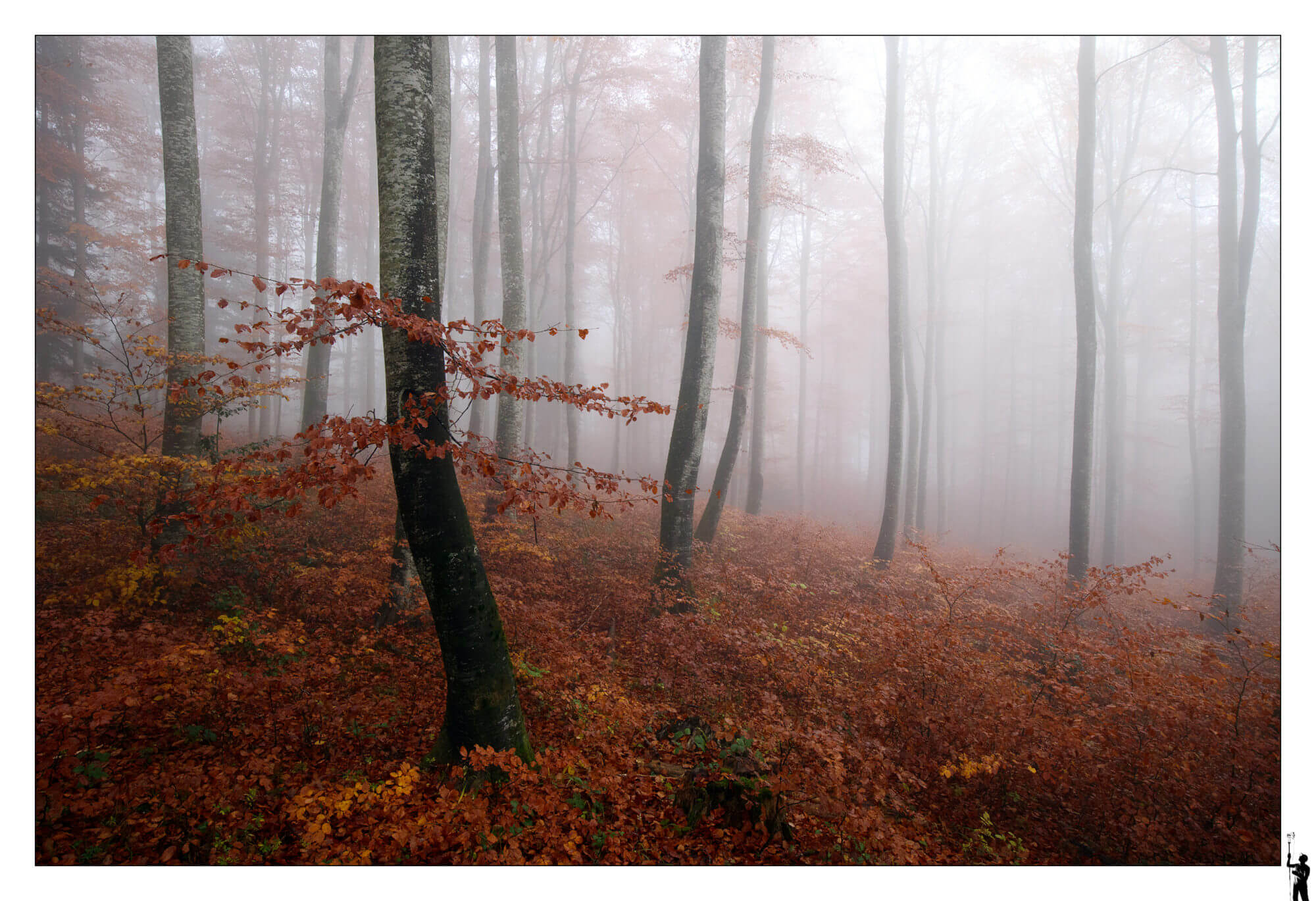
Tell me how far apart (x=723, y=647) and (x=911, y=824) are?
2449mm

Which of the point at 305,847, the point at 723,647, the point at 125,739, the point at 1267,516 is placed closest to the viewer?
the point at 305,847

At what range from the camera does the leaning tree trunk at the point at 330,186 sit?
9.77m

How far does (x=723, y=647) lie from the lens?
6000 millimetres

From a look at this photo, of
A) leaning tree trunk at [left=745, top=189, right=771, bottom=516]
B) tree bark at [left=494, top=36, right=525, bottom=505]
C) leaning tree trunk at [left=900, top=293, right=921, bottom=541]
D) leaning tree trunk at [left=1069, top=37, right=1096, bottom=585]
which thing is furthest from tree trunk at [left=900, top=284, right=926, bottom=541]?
tree bark at [left=494, top=36, right=525, bottom=505]

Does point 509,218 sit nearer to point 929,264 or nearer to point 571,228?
point 571,228

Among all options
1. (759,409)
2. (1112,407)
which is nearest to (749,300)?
(759,409)

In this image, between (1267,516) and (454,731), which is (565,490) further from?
(1267,516)

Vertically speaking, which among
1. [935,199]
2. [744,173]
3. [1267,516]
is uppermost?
[935,199]

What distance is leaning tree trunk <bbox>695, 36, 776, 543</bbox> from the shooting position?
920cm

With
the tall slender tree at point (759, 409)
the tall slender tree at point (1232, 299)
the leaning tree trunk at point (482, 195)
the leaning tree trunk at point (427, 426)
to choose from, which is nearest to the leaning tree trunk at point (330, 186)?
the leaning tree trunk at point (482, 195)

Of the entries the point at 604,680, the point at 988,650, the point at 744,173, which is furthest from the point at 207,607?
the point at 744,173

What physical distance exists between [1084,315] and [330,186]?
44.9ft

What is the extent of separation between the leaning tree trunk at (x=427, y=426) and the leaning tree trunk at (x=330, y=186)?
24.2 feet

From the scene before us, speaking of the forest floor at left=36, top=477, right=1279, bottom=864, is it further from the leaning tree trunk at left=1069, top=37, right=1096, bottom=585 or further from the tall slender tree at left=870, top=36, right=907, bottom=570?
the tall slender tree at left=870, top=36, right=907, bottom=570
